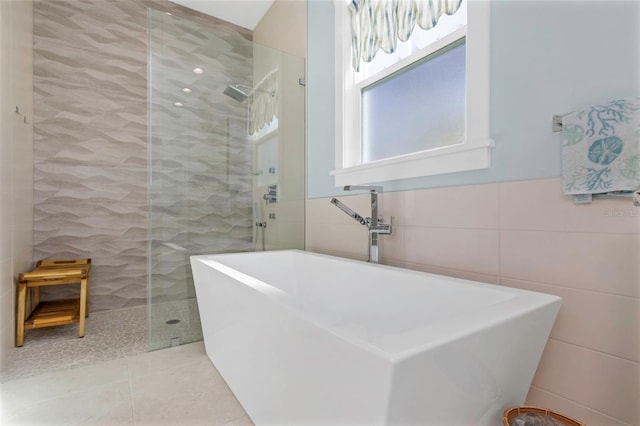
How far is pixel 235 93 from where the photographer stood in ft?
8.12

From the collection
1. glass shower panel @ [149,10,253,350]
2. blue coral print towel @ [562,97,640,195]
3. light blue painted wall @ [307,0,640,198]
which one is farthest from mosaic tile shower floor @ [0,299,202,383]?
blue coral print towel @ [562,97,640,195]

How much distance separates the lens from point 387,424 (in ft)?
2.16

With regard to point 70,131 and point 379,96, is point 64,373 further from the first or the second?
point 379,96

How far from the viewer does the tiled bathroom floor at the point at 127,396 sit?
1.47m

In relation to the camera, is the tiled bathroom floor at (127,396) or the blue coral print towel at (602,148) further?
the tiled bathroom floor at (127,396)

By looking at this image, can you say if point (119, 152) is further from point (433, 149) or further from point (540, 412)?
point (540, 412)

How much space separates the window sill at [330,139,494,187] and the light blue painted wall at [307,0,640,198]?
0.04 m

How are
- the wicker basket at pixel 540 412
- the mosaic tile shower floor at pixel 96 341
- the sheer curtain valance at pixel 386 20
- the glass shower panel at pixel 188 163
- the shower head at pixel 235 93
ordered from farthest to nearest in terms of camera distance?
the shower head at pixel 235 93 < the glass shower panel at pixel 188 163 < the mosaic tile shower floor at pixel 96 341 < the sheer curtain valance at pixel 386 20 < the wicker basket at pixel 540 412

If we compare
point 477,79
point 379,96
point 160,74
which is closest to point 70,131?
point 160,74

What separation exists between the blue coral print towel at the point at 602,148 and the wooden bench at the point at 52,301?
2.98m

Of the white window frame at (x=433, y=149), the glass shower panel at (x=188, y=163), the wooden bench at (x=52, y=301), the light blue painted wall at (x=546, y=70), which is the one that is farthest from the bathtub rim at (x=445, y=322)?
the wooden bench at (x=52, y=301)

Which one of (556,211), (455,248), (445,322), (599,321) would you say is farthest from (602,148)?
(445,322)

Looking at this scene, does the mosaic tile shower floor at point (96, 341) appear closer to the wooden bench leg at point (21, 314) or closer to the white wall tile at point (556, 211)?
the wooden bench leg at point (21, 314)

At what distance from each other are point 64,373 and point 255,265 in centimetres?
121
